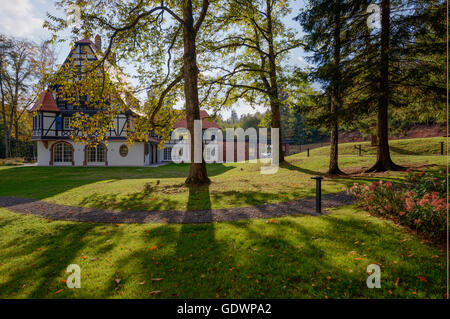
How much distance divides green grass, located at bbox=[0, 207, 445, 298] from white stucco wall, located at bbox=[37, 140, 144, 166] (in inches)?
807

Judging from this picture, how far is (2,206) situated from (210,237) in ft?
28.7

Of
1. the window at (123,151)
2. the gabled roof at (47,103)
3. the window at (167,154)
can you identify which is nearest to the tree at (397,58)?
the window at (123,151)

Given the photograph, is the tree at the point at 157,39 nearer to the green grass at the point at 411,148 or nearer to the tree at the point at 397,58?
the tree at the point at 397,58

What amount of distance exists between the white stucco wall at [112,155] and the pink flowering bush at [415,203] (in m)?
23.4

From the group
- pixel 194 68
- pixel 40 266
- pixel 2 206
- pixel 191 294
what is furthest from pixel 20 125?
pixel 191 294

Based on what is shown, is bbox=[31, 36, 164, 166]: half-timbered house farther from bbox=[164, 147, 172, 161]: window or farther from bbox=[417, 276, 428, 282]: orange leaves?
bbox=[417, 276, 428, 282]: orange leaves

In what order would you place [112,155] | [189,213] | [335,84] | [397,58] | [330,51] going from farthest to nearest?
[112,155] < [330,51] < [335,84] < [397,58] < [189,213]

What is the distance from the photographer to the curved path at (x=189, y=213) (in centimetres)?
579

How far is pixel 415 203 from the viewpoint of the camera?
13.9ft

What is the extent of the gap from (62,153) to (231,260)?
28.6 meters

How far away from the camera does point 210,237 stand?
4504mm

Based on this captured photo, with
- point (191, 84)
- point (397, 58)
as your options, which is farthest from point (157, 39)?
point (397, 58)

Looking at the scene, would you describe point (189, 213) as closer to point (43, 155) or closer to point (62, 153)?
point (62, 153)

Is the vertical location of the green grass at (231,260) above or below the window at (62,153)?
below
